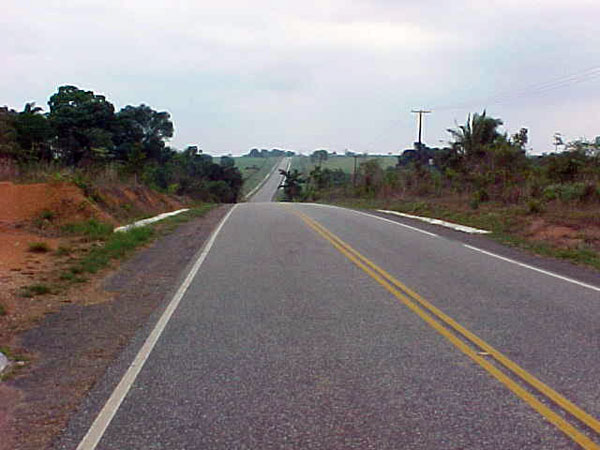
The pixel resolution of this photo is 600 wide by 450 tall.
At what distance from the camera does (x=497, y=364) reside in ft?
21.7

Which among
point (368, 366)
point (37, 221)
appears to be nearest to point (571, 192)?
point (37, 221)

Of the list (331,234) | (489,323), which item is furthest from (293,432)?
(331,234)

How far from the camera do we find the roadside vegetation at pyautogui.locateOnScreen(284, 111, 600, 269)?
1900 cm

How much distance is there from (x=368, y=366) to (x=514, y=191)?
23716 mm

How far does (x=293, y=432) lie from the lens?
4.93 metres

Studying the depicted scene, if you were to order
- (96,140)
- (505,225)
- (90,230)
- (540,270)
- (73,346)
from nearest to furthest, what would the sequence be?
(73,346)
(540,270)
(90,230)
(505,225)
(96,140)

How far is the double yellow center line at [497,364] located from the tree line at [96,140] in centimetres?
2086

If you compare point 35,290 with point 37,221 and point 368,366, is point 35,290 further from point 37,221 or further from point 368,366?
point 37,221

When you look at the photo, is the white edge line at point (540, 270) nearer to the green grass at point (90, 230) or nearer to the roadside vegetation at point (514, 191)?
the roadside vegetation at point (514, 191)

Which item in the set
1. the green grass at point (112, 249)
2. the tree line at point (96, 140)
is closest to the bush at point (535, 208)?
the green grass at point (112, 249)

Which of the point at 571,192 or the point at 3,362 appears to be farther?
the point at 571,192

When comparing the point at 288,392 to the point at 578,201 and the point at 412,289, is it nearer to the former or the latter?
the point at 412,289

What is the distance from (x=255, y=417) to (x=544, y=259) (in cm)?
1165

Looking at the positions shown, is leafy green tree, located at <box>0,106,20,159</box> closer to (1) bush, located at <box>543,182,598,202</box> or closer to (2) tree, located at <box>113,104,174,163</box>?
(2) tree, located at <box>113,104,174,163</box>
